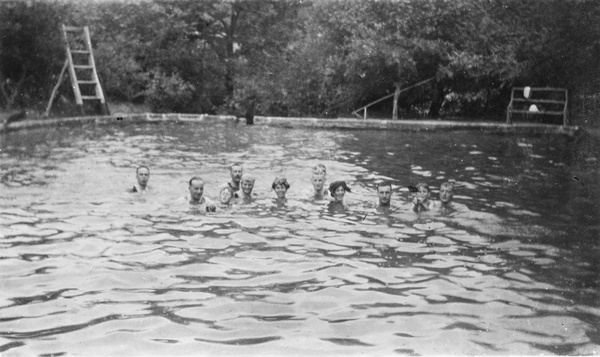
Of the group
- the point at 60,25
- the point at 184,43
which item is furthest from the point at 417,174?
the point at 184,43

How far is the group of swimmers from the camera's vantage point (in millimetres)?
11352

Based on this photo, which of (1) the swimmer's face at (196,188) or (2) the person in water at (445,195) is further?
(2) the person in water at (445,195)

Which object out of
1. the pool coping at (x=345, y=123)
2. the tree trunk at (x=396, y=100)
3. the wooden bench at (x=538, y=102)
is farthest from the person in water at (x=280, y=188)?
the tree trunk at (x=396, y=100)

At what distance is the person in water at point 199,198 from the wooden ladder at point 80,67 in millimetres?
12368

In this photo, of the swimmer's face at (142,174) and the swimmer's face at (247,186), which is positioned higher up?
the swimmer's face at (142,174)

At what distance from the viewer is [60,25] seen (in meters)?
22.8

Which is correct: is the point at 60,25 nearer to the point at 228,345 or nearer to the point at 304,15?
the point at 304,15

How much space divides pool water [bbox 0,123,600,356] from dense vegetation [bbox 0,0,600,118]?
6830mm

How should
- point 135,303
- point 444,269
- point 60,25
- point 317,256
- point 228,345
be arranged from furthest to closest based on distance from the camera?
point 60,25 → point 317,256 → point 444,269 → point 135,303 → point 228,345

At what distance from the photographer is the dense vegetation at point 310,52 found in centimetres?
2159

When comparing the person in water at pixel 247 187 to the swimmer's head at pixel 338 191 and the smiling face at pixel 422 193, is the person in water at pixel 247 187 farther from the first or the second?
the smiling face at pixel 422 193

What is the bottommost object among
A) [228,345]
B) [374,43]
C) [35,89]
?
[228,345]

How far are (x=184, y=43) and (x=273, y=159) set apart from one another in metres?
13.0

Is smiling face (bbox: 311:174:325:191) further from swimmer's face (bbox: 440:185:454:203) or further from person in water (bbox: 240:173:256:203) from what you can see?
swimmer's face (bbox: 440:185:454:203)
